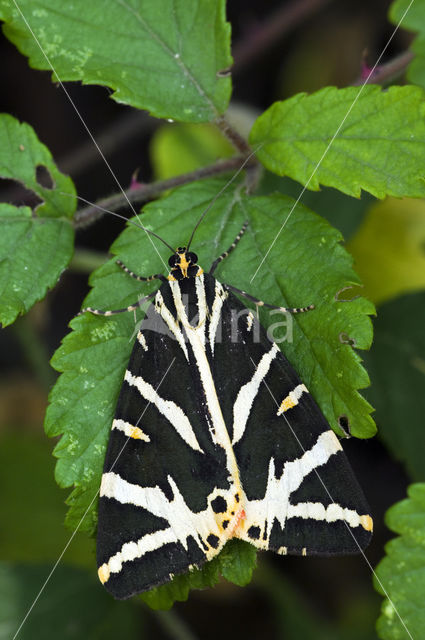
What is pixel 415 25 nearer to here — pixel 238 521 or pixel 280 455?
pixel 280 455

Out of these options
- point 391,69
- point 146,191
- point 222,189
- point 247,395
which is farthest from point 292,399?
point 391,69

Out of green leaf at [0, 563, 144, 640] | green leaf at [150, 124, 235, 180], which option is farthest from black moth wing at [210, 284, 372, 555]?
green leaf at [150, 124, 235, 180]

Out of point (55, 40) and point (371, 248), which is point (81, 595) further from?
point (55, 40)

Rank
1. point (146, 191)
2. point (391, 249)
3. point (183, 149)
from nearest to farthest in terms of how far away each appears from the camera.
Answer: point (146, 191), point (391, 249), point (183, 149)

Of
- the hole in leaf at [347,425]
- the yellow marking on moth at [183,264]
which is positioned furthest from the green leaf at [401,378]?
the yellow marking on moth at [183,264]

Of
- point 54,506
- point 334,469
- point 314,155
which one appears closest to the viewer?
point 314,155

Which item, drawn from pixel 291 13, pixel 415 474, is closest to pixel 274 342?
pixel 415 474

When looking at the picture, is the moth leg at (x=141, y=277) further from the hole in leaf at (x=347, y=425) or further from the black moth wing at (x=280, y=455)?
the hole in leaf at (x=347, y=425)

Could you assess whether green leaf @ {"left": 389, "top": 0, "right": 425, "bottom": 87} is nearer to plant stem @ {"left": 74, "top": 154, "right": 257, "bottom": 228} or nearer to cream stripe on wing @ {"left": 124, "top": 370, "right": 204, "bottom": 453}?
plant stem @ {"left": 74, "top": 154, "right": 257, "bottom": 228}
